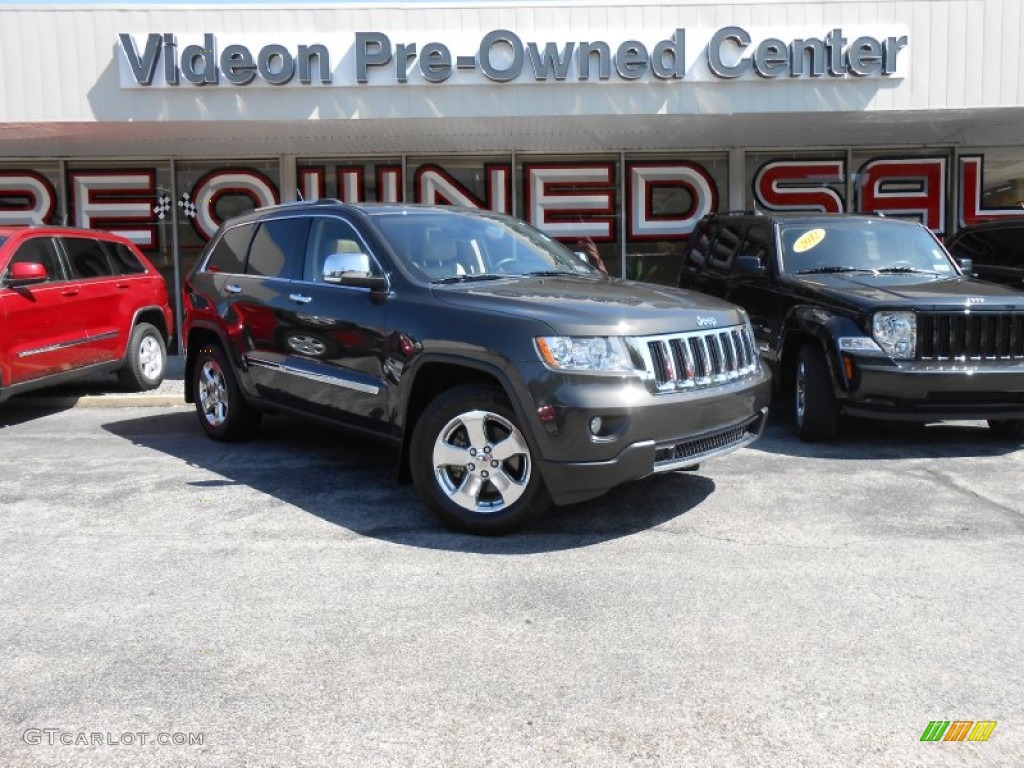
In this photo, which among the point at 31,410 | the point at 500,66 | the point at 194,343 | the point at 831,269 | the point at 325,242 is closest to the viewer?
the point at 325,242

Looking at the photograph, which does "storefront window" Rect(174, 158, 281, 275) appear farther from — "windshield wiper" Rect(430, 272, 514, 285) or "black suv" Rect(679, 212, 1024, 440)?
"windshield wiper" Rect(430, 272, 514, 285)

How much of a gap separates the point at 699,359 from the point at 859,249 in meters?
3.77

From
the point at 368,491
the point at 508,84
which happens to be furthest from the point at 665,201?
the point at 368,491

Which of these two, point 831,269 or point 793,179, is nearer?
point 831,269

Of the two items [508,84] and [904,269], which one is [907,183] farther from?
[904,269]

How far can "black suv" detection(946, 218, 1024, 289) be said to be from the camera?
8.72 metres

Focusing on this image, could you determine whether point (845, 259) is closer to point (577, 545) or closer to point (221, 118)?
point (577, 545)

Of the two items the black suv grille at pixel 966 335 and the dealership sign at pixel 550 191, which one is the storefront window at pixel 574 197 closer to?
the dealership sign at pixel 550 191

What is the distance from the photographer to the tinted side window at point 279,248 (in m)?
6.18

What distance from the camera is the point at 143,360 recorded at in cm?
988

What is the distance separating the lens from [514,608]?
3805 millimetres

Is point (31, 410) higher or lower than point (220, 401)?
lower
